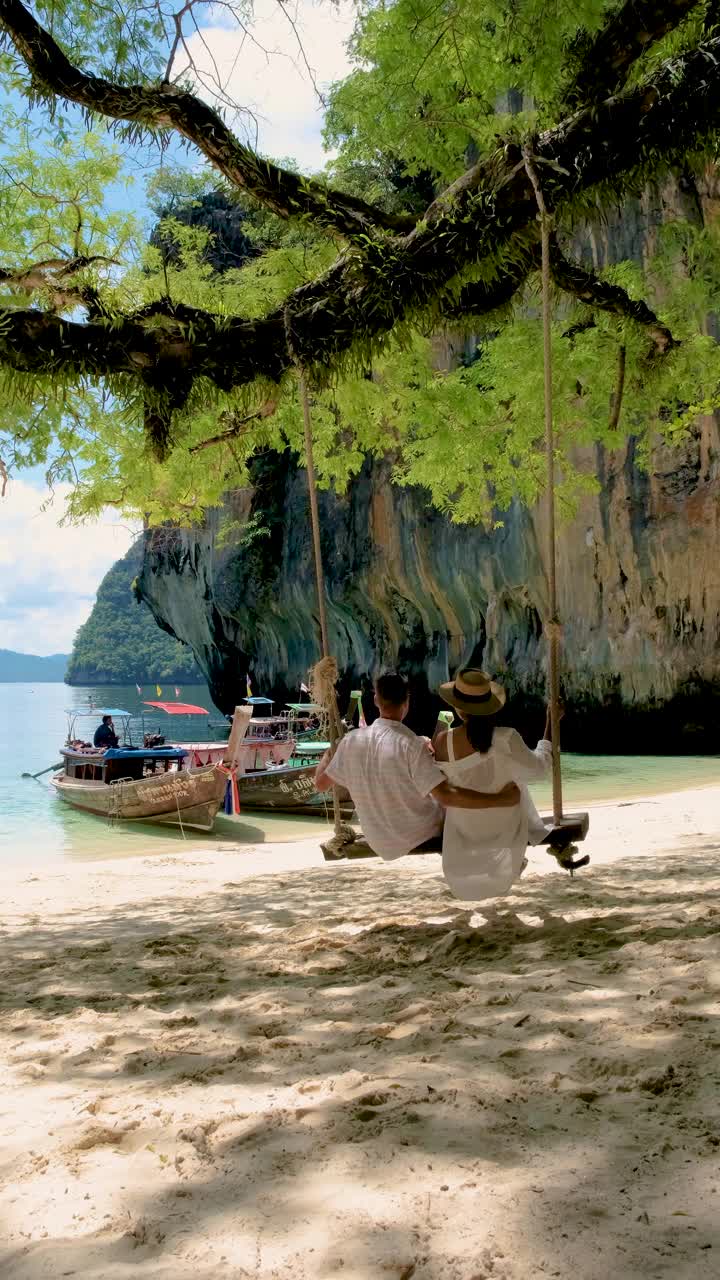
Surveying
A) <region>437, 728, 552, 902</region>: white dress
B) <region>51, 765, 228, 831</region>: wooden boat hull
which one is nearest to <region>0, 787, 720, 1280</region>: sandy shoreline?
<region>437, 728, 552, 902</region>: white dress

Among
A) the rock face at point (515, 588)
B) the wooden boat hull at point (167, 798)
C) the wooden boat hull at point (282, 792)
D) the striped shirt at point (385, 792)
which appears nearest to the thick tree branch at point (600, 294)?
the striped shirt at point (385, 792)

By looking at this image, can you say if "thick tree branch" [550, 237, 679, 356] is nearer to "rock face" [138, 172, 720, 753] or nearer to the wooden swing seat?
the wooden swing seat

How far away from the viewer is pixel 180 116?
535 centimetres

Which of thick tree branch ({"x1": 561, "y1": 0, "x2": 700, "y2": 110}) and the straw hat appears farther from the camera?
thick tree branch ({"x1": 561, "y1": 0, "x2": 700, "y2": 110})

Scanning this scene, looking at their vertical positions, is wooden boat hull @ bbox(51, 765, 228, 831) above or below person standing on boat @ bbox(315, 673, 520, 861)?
below

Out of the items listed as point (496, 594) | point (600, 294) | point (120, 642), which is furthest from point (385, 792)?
point (120, 642)

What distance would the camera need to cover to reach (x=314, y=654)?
34.9 meters

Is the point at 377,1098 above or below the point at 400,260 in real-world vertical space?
below

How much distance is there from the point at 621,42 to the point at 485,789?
4.04 m

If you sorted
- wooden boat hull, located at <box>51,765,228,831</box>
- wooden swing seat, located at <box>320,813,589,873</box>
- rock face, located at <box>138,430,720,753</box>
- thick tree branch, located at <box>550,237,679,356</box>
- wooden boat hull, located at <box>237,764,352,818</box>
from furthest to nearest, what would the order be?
rock face, located at <box>138,430,720,753</box> → wooden boat hull, located at <box>237,764,352,818</box> → wooden boat hull, located at <box>51,765,228,831</box> → thick tree branch, located at <box>550,237,679,356</box> → wooden swing seat, located at <box>320,813,589,873</box>

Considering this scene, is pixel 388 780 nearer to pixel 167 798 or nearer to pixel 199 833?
Result: pixel 199 833

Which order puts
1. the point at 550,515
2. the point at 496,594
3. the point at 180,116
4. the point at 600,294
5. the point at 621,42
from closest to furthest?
the point at 550,515 → the point at 621,42 → the point at 180,116 → the point at 600,294 → the point at 496,594

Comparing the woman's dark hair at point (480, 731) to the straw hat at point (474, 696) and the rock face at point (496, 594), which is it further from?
the rock face at point (496, 594)

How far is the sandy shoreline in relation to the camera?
1.77m
